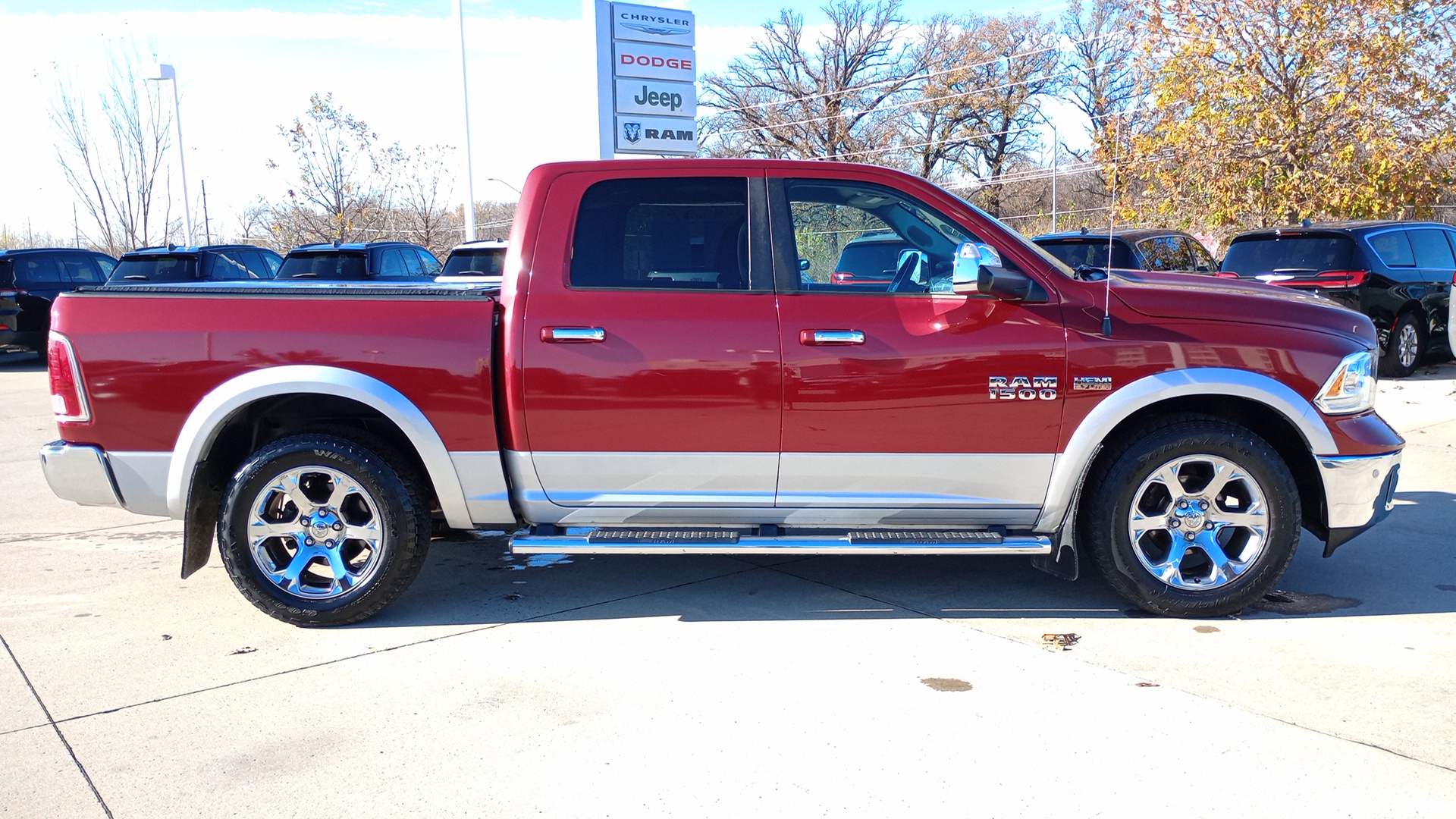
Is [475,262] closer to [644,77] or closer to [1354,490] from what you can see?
[644,77]

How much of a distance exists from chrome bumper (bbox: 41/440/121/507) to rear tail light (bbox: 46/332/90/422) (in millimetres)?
132

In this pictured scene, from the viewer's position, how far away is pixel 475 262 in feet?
43.1

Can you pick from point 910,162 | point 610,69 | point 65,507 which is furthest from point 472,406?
point 910,162

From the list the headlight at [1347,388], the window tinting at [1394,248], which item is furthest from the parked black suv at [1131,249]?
the headlight at [1347,388]

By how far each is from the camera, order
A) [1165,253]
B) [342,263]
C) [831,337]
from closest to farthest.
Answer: [831,337] → [1165,253] → [342,263]

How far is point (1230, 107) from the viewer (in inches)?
686

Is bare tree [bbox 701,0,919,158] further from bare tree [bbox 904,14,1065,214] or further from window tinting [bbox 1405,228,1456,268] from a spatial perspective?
window tinting [bbox 1405,228,1456,268]

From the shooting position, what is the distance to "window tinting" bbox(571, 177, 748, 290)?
14.8 ft

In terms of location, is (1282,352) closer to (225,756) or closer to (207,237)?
(225,756)

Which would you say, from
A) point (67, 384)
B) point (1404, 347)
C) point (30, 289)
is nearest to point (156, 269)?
point (30, 289)

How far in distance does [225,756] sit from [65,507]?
453cm

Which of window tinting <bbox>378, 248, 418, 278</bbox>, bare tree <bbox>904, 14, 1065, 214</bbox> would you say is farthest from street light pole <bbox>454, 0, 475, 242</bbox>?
bare tree <bbox>904, 14, 1065, 214</bbox>

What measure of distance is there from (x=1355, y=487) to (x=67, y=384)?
17.9ft

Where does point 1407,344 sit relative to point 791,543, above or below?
above
